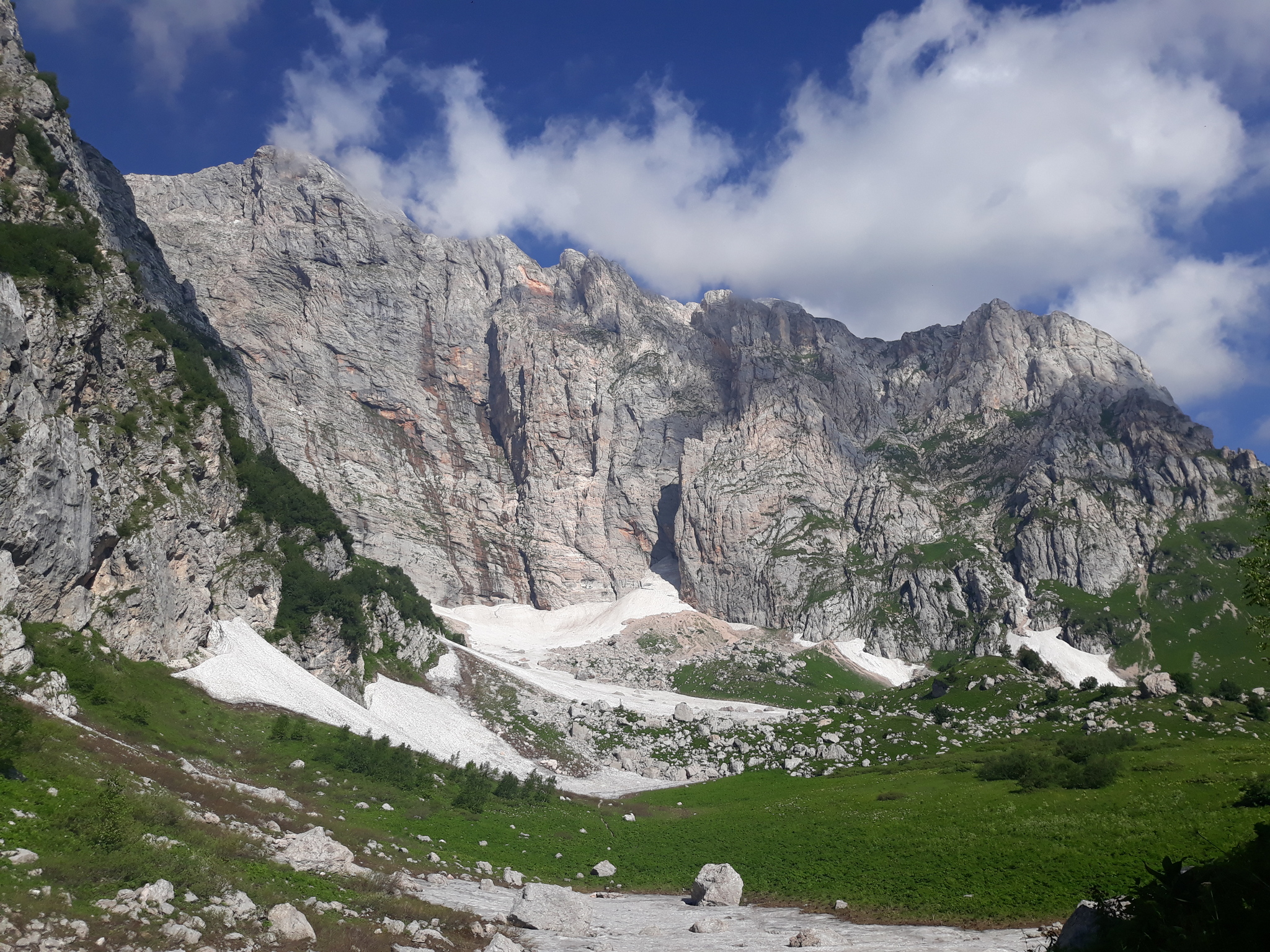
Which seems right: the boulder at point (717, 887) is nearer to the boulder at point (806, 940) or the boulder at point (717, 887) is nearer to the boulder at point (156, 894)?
the boulder at point (806, 940)

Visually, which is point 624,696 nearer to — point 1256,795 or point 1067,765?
point 1067,765

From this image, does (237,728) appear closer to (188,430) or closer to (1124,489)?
(188,430)

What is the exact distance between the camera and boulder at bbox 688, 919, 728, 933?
2527 cm

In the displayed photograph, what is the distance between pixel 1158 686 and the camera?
240 ft

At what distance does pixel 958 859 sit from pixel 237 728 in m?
42.3

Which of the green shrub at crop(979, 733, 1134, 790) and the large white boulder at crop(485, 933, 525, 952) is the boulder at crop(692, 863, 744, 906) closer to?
the large white boulder at crop(485, 933, 525, 952)

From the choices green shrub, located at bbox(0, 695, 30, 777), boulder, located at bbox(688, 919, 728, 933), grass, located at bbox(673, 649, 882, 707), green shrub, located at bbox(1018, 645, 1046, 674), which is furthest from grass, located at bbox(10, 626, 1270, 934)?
grass, located at bbox(673, 649, 882, 707)

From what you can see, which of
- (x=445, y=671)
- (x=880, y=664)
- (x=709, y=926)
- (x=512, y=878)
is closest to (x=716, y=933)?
(x=709, y=926)

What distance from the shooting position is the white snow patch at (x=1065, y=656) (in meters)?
151

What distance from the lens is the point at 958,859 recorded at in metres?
29.4

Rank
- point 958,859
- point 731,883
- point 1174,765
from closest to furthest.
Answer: point 958,859 → point 731,883 → point 1174,765

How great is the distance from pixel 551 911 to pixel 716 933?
604 centimetres

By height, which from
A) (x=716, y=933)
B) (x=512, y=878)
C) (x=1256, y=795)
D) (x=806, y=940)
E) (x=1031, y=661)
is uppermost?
(x=1031, y=661)

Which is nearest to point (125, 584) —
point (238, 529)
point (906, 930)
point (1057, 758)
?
point (238, 529)
